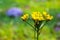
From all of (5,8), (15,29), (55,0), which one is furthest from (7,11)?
(55,0)

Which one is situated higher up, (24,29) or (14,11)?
(14,11)

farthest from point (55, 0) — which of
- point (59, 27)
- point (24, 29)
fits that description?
point (24, 29)

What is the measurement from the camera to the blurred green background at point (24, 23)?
6.69 feet

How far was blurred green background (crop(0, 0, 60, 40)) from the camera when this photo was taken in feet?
6.69

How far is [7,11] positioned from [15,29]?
0.16 metres

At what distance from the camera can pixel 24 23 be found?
81.5 inches

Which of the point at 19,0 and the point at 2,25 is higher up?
the point at 19,0

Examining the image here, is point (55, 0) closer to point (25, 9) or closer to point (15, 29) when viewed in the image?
point (25, 9)

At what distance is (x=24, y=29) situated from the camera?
2059 millimetres

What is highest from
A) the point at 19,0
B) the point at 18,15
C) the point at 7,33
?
the point at 19,0

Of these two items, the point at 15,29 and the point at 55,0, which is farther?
the point at 55,0

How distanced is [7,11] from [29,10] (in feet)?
0.59

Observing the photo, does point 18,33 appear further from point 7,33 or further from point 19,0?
point 19,0

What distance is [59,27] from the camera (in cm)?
214
